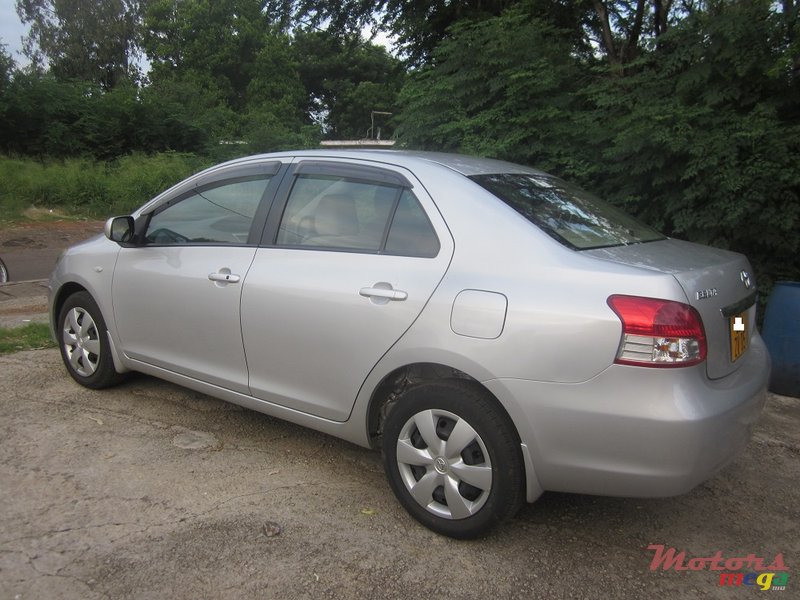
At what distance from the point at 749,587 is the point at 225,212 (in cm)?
310

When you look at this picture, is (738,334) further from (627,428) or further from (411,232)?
(411,232)

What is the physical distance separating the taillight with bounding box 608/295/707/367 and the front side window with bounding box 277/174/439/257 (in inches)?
34.7

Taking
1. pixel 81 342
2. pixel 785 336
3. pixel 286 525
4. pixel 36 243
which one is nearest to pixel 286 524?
pixel 286 525

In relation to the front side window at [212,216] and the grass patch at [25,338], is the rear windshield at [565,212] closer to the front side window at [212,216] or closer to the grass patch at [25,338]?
the front side window at [212,216]

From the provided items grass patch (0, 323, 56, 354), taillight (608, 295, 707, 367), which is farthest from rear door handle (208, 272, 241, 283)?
grass patch (0, 323, 56, 354)

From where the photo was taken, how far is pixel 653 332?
7.99ft

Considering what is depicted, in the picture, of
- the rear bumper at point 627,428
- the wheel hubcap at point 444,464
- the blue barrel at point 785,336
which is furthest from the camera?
the blue barrel at point 785,336

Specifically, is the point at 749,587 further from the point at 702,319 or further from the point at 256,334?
the point at 256,334

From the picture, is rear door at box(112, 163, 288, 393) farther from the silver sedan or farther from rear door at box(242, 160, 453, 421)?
rear door at box(242, 160, 453, 421)

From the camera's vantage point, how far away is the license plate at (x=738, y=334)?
2.77m

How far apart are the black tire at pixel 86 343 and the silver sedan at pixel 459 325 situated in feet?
1.58

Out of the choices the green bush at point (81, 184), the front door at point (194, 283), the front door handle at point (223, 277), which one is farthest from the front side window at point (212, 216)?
the green bush at point (81, 184)

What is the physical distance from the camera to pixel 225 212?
12.7 feet

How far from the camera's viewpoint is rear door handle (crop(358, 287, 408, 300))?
9.64ft
